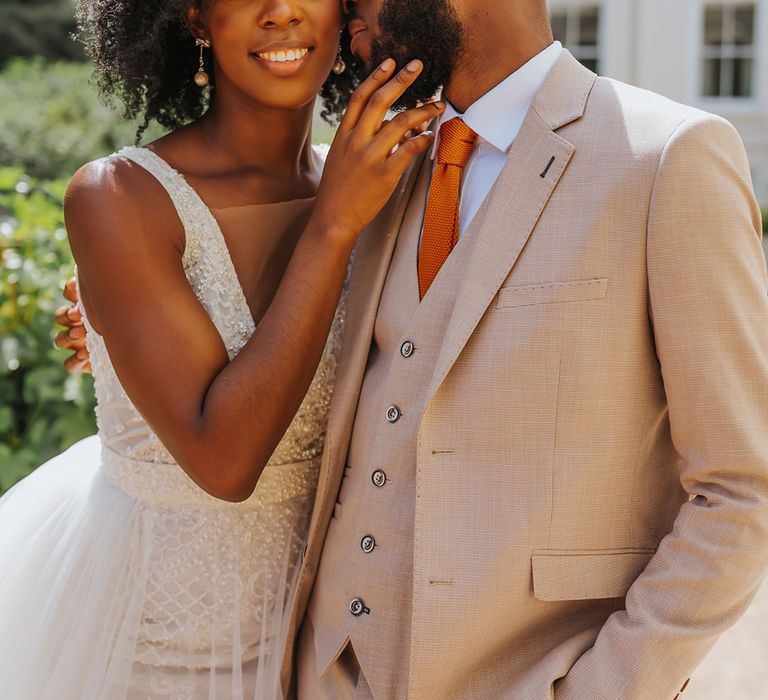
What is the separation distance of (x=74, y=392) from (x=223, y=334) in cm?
199

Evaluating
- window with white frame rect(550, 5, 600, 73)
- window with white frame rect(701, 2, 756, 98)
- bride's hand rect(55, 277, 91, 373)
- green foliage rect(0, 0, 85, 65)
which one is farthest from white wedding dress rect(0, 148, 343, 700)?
green foliage rect(0, 0, 85, 65)

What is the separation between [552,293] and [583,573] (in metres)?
0.49

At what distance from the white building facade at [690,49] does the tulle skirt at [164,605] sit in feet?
36.7

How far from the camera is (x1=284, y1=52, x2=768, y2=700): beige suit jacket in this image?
174 cm

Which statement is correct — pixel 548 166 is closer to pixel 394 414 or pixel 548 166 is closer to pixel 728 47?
pixel 394 414

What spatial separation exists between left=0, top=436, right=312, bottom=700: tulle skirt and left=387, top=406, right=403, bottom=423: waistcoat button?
1.64ft

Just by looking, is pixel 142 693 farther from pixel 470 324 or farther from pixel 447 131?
pixel 447 131

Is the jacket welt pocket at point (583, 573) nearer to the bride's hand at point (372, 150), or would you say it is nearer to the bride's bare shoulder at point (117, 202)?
the bride's hand at point (372, 150)

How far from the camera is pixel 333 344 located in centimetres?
245

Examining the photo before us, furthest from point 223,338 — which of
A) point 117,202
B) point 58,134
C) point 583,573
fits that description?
point 58,134

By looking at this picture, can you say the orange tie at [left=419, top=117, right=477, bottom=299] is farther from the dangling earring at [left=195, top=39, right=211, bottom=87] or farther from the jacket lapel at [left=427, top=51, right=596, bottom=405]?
the dangling earring at [left=195, top=39, right=211, bottom=87]

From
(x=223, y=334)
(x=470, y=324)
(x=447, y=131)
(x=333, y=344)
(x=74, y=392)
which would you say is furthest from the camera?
(x=74, y=392)

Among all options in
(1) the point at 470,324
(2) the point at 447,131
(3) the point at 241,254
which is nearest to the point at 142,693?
(3) the point at 241,254

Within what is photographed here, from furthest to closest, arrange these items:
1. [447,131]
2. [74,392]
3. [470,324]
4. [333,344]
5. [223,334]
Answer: [74,392], [333,344], [223,334], [447,131], [470,324]
